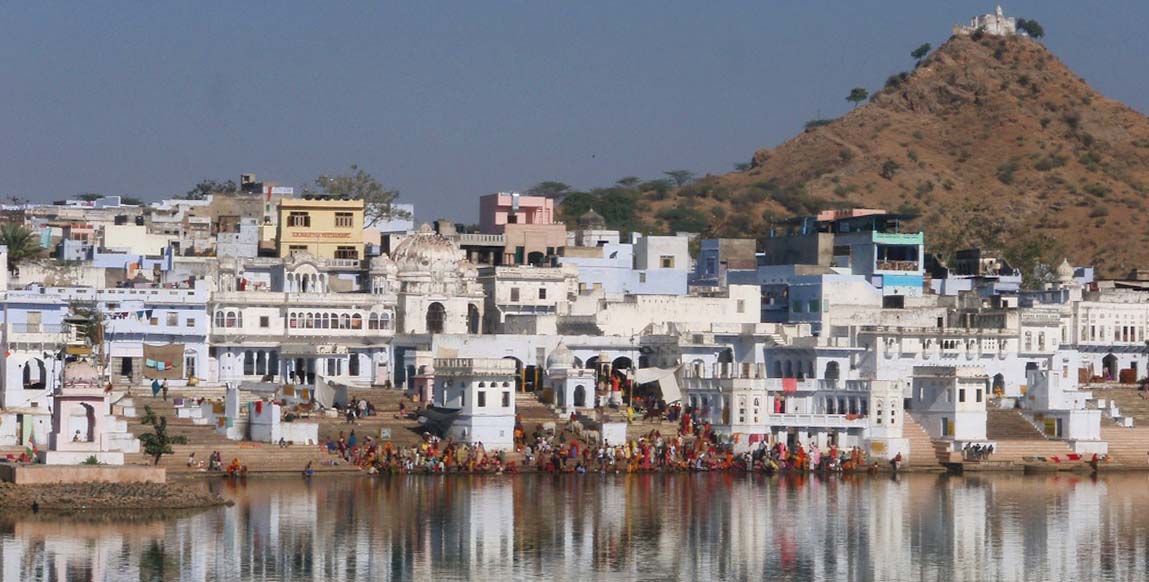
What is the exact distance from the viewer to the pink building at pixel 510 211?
77.4m

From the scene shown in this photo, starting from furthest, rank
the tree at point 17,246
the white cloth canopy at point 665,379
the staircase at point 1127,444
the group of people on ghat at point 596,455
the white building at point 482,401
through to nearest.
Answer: the tree at point 17,246 → the staircase at point 1127,444 → the white cloth canopy at point 665,379 → the white building at point 482,401 → the group of people on ghat at point 596,455

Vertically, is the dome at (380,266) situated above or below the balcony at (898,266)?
below

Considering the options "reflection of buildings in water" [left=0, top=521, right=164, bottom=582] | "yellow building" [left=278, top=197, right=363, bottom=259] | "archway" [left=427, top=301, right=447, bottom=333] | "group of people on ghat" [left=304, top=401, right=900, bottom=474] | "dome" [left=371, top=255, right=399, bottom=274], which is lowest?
"reflection of buildings in water" [left=0, top=521, right=164, bottom=582]

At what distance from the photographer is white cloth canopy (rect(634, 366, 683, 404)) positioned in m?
61.8

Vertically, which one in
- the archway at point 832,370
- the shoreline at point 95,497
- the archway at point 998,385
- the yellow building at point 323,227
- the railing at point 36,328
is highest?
the yellow building at point 323,227

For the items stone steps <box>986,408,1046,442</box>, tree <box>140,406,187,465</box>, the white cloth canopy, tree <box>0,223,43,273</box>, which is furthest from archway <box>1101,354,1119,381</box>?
tree <box>140,406,187,465</box>

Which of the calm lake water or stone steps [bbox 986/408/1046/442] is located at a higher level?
stone steps [bbox 986/408/1046/442]

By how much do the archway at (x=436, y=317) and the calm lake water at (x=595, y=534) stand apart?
11.2 meters

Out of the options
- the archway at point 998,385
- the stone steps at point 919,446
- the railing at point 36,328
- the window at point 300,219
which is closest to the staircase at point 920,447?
the stone steps at point 919,446

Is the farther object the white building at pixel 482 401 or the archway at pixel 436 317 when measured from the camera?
the archway at pixel 436 317

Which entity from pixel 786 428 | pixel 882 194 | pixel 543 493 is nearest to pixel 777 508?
pixel 543 493

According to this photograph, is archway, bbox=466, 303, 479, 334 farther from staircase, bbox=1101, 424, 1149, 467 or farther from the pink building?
staircase, bbox=1101, 424, 1149, 467

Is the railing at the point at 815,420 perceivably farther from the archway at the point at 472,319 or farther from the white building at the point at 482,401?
the archway at the point at 472,319

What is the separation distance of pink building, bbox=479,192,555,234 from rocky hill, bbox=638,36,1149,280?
2496cm
